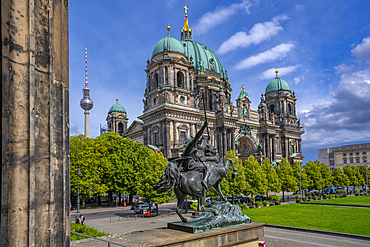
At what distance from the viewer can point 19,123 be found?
391 centimetres

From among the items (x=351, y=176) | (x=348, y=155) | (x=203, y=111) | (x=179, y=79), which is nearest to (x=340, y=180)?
(x=351, y=176)

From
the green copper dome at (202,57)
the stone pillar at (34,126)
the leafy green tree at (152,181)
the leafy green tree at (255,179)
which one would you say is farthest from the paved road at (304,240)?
the green copper dome at (202,57)

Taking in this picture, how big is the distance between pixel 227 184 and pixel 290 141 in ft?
187

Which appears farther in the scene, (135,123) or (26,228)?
(135,123)

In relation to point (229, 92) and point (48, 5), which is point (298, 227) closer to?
point (48, 5)

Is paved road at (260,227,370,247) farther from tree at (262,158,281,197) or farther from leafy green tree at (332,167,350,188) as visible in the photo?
leafy green tree at (332,167,350,188)

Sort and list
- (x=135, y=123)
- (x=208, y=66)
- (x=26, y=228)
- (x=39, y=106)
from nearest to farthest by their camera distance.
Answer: (x=26, y=228)
(x=39, y=106)
(x=135, y=123)
(x=208, y=66)

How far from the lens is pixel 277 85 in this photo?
9338cm

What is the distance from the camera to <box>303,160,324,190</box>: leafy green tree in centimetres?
5688

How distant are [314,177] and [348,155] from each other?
71.5 m

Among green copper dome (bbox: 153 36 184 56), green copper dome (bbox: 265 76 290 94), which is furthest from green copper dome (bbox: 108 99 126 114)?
green copper dome (bbox: 265 76 290 94)

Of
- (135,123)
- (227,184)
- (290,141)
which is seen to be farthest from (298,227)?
(290,141)

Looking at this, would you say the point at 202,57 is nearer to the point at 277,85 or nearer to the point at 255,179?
the point at 277,85

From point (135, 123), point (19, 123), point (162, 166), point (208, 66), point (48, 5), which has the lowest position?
point (162, 166)
